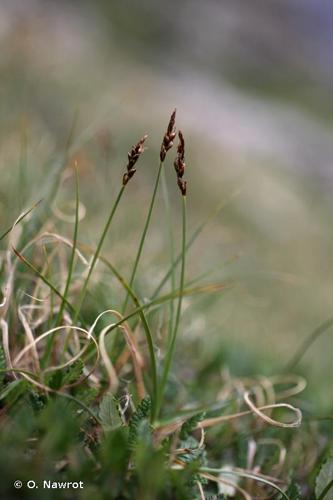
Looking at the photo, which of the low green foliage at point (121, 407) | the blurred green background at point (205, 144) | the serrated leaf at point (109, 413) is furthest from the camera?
the blurred green background at point (205, 144)

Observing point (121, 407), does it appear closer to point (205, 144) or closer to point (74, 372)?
point (74, 372)

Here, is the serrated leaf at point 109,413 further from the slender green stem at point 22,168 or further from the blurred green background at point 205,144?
the slender green stem at point 22,168

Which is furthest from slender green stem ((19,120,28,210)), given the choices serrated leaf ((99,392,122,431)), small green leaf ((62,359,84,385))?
serrated leaf ((99,392,122,431))

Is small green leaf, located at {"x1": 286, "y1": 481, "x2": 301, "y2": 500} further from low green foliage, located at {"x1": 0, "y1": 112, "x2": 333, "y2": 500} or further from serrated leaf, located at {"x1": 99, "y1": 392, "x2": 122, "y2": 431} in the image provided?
serrated leaf, located at {"x1": 99, "y1": 392, "x2": 122, "y2": 431}

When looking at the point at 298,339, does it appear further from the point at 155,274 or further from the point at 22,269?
the point at 22,269

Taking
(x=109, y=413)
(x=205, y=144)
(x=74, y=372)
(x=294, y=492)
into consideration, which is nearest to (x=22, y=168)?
(x=74, y=372)

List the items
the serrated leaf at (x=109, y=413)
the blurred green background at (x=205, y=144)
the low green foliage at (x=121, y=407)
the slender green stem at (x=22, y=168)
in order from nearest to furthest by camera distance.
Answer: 1. the low green foliage at (x=121, y=407)
2. the serrated leaf at (x=109, y=413)
3. the slender green stem at (x=22, y=168)
4. the blurred green background at (x=205, y=144)

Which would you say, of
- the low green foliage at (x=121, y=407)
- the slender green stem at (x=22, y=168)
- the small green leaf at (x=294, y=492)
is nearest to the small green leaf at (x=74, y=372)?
the low green foliage at (x=121, y=407)
